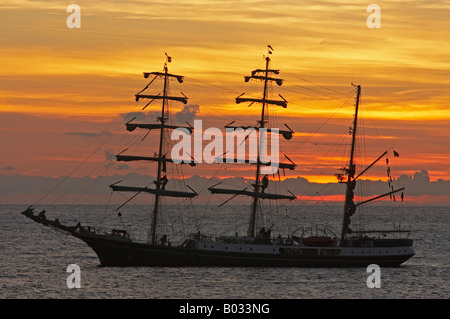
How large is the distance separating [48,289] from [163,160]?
20.0 metres

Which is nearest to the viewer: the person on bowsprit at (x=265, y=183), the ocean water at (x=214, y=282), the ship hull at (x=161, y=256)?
the ocean water at (x=214, y=282)

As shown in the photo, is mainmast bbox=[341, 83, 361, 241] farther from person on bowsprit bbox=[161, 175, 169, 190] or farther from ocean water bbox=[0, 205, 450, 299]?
person on bowsprit bbox=[161, 175, 169, 190]

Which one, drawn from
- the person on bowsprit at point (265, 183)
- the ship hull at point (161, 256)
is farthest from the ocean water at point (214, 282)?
the person on bowsprit at point (265, 183)

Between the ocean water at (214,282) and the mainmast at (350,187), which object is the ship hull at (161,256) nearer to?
the ocean water at (214,282)

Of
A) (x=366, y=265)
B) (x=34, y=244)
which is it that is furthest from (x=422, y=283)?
(x=34, y=244)

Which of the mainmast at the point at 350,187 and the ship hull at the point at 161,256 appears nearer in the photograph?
the ship hull at the point at 161,256

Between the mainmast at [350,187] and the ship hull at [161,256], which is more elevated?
the mainmast at [350,187]

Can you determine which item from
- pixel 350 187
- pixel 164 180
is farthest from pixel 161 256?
pixel 350 187

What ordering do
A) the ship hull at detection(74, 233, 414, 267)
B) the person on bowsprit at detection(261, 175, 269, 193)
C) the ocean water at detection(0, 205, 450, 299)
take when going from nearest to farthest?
the ocean water at detection(0, 205, 450, 299)
the ship hull at detection(74, 233, 414, 267)
the person on bowsprit at detection(261, 175, 269, 193)

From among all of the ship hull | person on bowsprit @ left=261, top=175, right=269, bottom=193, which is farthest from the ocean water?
person on bowsprit @ left=261, top=175, right=269, bottom=193

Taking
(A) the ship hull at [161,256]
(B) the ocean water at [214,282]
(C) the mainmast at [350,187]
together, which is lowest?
(B) the ocean water at [214,282]

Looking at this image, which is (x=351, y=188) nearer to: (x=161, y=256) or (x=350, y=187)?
(x=350, y=187)
